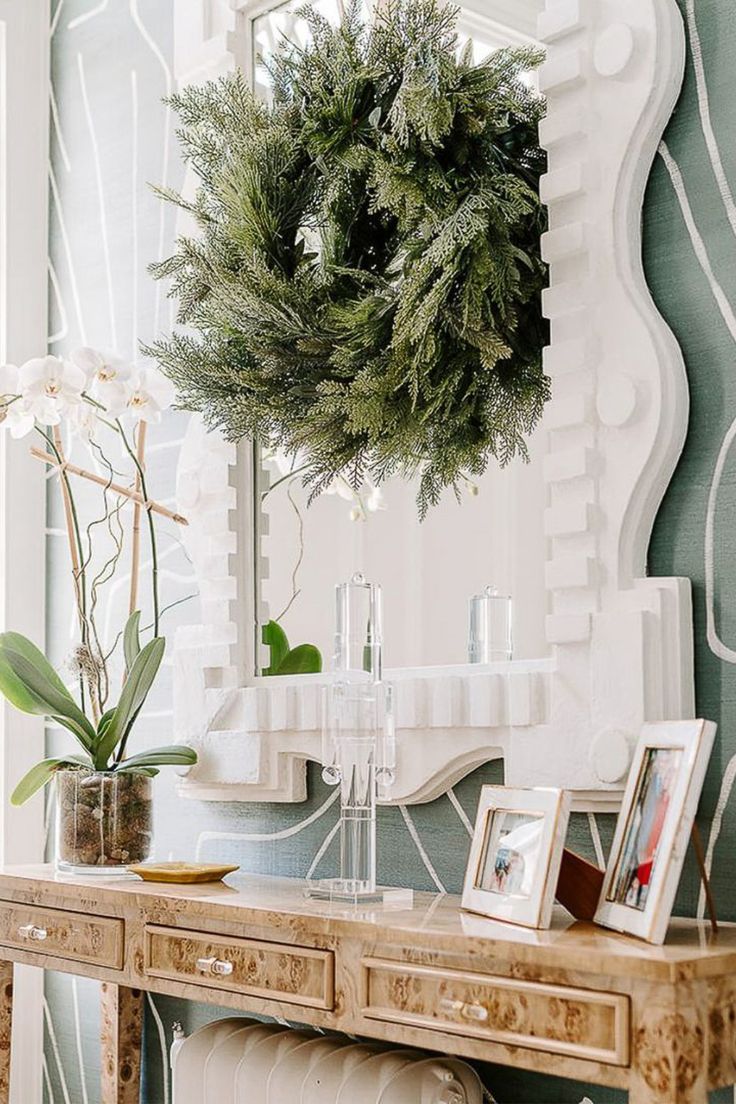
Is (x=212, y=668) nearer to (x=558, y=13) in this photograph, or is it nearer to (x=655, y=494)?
(x=655, y=494)

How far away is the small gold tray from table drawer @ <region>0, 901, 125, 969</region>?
83mm

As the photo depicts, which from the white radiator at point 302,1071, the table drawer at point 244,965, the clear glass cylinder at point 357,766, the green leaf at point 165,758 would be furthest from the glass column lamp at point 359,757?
the green leaf at point 165,758

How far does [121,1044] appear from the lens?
2275mm

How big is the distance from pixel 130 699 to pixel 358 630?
1.86 feet

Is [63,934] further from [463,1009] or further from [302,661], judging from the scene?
[463,1009]

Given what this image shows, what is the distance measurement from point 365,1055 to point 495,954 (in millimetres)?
500

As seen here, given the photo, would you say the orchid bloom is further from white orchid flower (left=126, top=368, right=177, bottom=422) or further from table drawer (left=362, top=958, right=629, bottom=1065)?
Answer: table drawer (left=362, top=958, right=629, bottom=1065)

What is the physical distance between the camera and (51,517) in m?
2.82

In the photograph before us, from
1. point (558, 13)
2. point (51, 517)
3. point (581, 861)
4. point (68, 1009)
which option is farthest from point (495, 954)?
point (51, 517)

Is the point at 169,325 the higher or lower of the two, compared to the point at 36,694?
higher

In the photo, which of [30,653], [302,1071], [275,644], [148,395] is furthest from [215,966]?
[148,395]

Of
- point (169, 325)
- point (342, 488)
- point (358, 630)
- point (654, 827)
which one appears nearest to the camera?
point (654, 827)

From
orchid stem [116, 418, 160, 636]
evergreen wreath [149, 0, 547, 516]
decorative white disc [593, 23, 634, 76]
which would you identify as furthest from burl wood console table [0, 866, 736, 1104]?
decorative white disc [593, 23, 634, 76]

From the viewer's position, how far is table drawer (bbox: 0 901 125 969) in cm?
198
